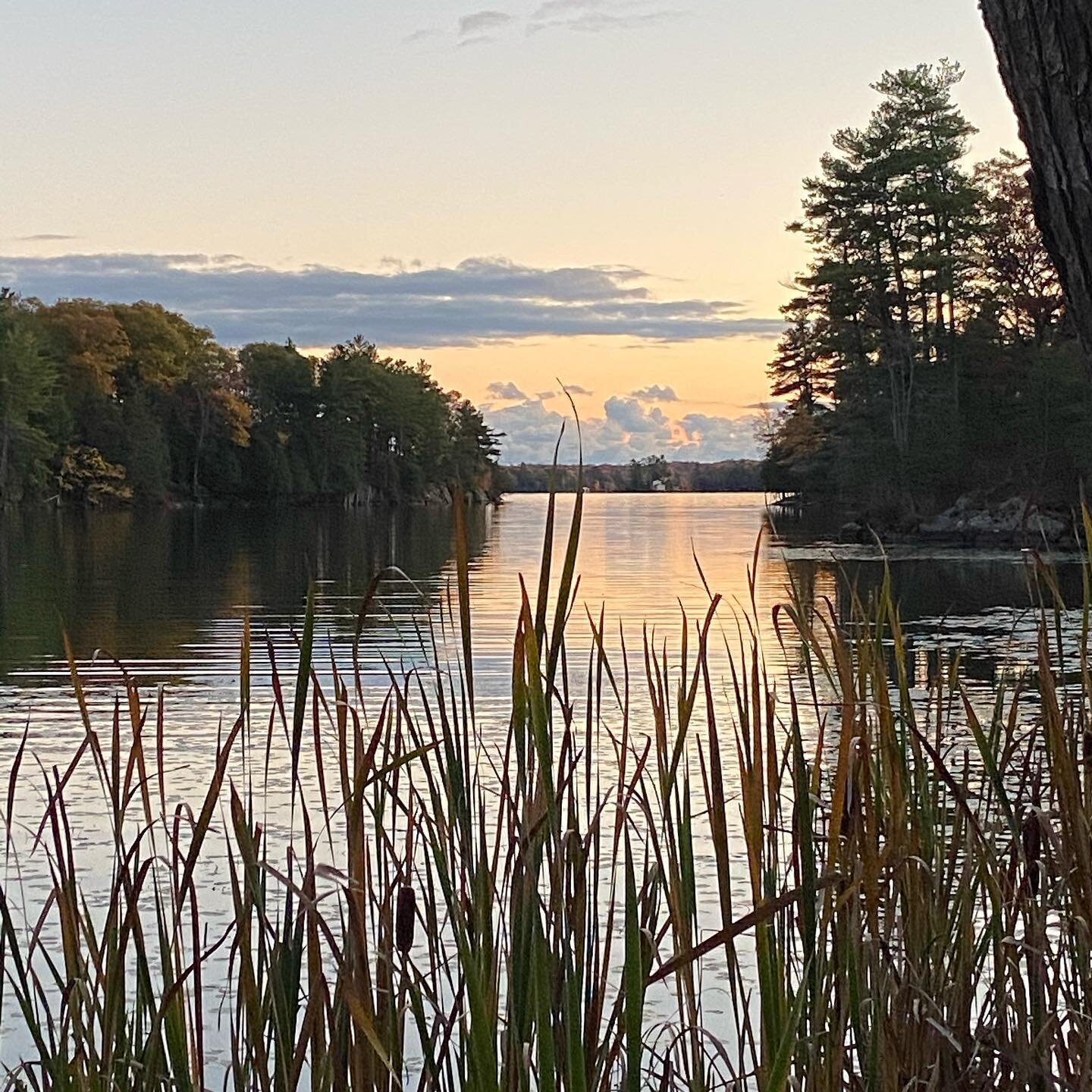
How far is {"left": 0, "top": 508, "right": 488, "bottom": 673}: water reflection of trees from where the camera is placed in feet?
54.4

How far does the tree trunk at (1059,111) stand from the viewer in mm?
1798

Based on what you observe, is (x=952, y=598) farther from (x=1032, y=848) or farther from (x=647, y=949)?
(x=647, y=949)

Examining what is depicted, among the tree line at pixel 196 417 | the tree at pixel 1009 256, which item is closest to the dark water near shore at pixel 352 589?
the tree at pixel 1009 256

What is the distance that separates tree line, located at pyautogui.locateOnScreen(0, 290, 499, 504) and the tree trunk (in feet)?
196

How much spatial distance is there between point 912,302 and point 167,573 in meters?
29.5

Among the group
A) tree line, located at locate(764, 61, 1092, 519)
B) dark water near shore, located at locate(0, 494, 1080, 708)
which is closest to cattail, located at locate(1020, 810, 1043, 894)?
dark water near shore, located at locate(0, 494, 1080, 708)

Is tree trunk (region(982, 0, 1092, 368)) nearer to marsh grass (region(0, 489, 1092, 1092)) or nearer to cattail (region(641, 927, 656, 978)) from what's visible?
marsh grass (region(0, 489, 1092, 1092))

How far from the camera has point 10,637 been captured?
16297 mm

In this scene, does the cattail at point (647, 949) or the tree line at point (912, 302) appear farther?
the tree line at point (912, 302)

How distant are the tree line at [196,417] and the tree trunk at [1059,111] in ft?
196

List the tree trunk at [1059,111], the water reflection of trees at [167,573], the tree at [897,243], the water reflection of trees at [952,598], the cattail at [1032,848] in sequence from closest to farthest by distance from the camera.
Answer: the tree trunk at [1059,111]
the cattail at [1032,848]
the water reflection of trees at [952,598]
the water reflection of trees at [167,573]
the tree at [897,243]

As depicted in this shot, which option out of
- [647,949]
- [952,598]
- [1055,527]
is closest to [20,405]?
[1055,527]

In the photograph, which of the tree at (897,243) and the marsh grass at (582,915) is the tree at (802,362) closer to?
the tree at (897,243)

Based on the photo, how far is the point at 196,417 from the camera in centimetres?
8719
